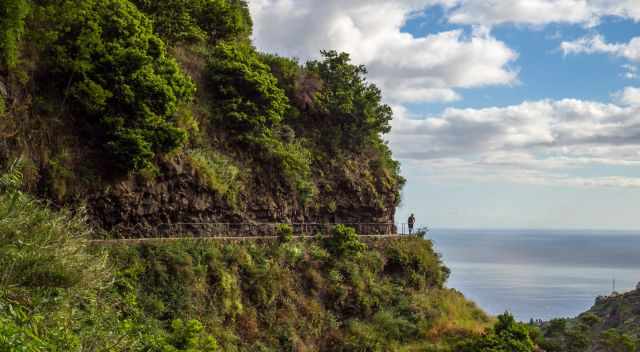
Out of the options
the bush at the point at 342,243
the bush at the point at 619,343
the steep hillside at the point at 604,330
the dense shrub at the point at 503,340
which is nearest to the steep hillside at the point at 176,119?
the bush at the point at 342,243

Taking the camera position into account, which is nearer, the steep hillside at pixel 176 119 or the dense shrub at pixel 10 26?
the dense shrub at pixel 10 26

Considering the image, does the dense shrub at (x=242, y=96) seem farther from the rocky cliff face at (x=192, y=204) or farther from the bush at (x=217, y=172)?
the rocky cliff face at (x=192, y=204)

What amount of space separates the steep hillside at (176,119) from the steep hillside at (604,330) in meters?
17.1

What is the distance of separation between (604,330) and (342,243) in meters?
32.5

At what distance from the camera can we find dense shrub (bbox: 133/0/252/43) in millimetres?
29422

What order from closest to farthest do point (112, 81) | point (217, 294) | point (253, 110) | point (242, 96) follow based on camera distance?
point (112, 81), point (217, 294), point (253, 110), point (242, 96)

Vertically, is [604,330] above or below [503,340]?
below

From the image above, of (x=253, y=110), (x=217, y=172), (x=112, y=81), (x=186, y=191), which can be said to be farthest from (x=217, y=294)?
(x=253, y=110)

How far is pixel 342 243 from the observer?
2900 cm

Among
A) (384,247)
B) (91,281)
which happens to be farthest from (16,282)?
(384,247)

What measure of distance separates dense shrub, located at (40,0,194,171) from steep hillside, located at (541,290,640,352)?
24.9 meters

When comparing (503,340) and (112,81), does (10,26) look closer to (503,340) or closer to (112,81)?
(112,81)

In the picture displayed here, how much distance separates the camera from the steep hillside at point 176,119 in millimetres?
20688

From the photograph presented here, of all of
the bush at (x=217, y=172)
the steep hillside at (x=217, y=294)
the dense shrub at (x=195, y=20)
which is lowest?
the steep hillside at (x=217, y=294)
